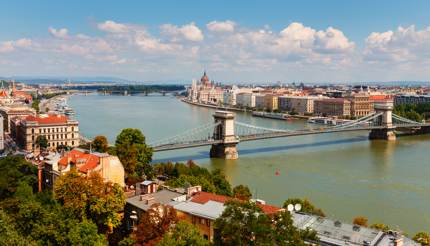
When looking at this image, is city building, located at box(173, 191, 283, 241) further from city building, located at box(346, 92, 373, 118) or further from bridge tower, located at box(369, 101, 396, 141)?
city building, located at box(346, 92, 373, 118)

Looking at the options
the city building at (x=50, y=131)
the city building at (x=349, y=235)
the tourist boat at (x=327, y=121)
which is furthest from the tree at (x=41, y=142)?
the tourist boat at (x=327, y=121)

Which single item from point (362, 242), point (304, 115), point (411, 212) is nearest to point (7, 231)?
point (362, 242)

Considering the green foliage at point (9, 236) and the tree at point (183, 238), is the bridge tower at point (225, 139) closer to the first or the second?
the green foliage at point (9, 236)

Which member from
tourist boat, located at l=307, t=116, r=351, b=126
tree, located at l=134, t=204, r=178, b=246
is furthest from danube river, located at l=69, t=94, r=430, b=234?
tourist boat, located at l=307, t=116, r=351, b=126

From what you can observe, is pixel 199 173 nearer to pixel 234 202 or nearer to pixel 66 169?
pixel 66 169

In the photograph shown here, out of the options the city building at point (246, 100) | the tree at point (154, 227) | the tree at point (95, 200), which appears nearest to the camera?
the tree at point (154, 227)
